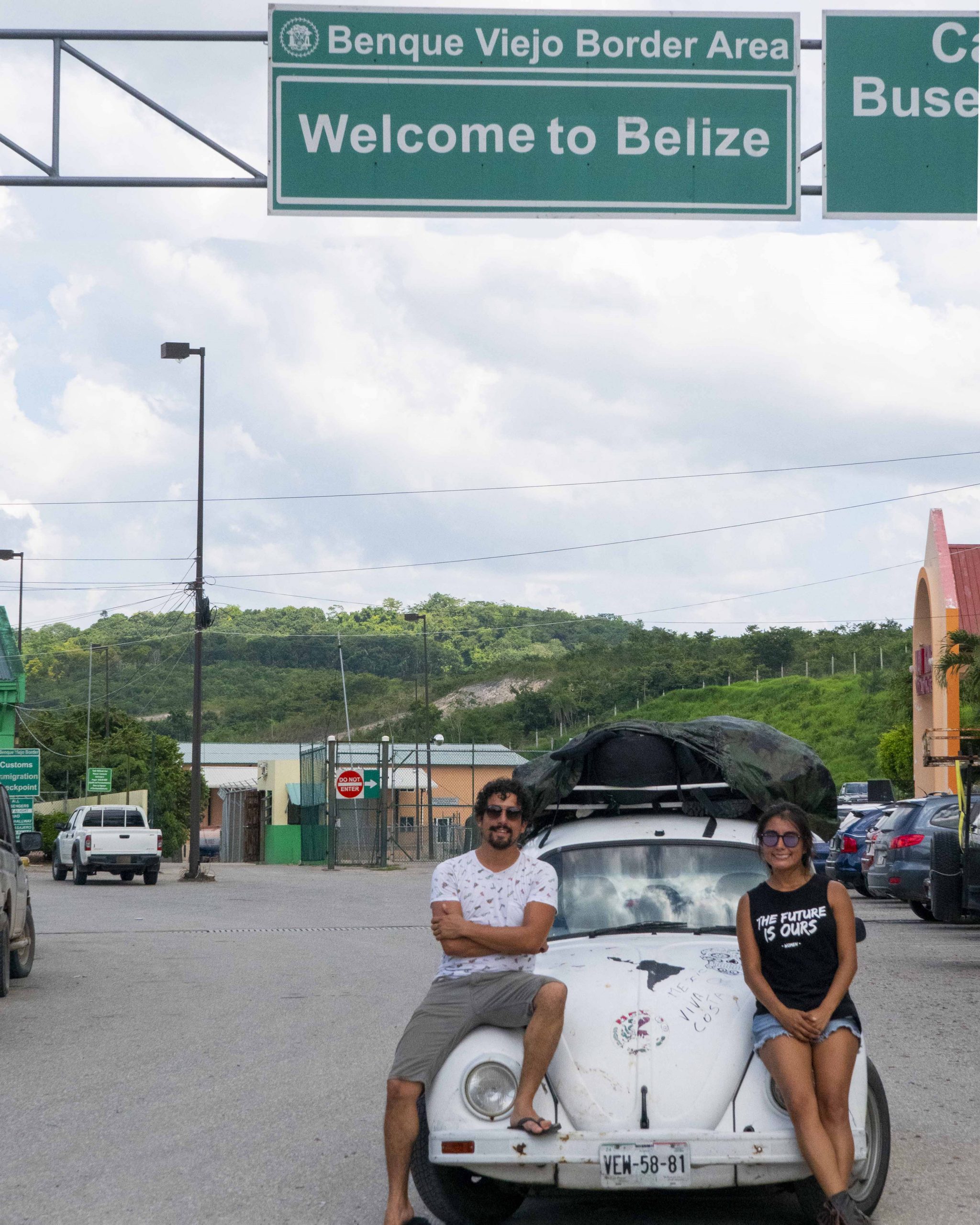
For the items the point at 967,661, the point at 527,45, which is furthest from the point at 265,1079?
the point at 967,661

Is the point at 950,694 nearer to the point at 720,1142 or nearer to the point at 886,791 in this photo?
the point at 886,791

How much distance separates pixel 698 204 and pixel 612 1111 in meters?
7.09

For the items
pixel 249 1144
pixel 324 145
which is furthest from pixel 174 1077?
pixel 324 145

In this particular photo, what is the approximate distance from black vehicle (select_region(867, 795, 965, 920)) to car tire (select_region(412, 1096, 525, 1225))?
50.6 ft

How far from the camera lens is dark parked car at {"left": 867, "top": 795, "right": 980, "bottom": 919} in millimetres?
20781

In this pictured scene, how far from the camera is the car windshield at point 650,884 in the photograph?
22.2ft

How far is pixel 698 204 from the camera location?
1070cm

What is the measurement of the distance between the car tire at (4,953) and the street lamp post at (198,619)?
76.2 ft

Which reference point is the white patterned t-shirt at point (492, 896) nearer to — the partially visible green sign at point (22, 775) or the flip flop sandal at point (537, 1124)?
the flip flop sandal at point (537, 1124)

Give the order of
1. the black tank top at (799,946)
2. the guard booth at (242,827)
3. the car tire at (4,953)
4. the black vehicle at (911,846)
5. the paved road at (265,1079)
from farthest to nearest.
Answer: the guard booth at (242,827) → the black vehicle at (911,846) → the car tire at (4,953) → the paved road at (265,1079) → the black tank top at (799,946)

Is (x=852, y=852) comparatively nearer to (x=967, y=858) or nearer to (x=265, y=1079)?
(x=967, y=858)

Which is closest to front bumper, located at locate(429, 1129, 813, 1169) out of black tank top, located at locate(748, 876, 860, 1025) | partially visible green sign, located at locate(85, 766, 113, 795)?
black tank top, located at locate(748, 876, 860, 1025)

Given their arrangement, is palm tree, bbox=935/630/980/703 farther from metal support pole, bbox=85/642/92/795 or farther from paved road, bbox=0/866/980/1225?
metal support pole, bbox=85/642/92/795

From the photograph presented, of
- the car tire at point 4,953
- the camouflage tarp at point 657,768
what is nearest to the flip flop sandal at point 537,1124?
the camouflage tarp at point 657,768
